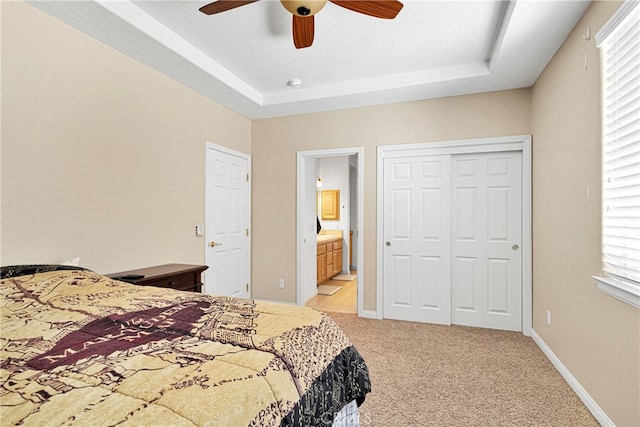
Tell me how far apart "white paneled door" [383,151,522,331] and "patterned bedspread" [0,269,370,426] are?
2448 millimetres

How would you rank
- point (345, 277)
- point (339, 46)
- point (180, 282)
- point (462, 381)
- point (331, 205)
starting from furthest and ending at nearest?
point (331, 205) → point (345, 277) → point (339, 46) → point (180, 282) → point (462, 381)

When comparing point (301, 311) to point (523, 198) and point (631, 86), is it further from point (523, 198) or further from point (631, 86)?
point (523, 198)

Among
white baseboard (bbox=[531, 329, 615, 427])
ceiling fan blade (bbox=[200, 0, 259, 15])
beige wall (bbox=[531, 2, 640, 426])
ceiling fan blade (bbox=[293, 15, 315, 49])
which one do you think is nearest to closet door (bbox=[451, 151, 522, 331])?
beige wall (bbox=[531, 2, 640, 426])

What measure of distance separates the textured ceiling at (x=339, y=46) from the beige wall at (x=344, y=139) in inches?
6.7

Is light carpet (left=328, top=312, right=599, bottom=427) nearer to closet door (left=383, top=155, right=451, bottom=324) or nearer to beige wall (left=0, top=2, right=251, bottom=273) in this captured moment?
closet door (left=383, top=155, right=451, bottom=324)

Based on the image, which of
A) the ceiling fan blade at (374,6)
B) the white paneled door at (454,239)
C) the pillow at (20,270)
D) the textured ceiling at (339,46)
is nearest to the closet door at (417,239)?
the white paneled door at (454,239)

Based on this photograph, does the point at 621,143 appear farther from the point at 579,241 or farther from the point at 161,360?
the point at 161,360

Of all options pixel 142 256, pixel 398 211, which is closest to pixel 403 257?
pixel 398 211

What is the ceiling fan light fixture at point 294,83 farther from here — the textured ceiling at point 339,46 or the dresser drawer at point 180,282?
the dresser drawer at point 180,282

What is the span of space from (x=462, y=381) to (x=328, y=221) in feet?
16.1

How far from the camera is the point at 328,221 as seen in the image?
7.06 meters

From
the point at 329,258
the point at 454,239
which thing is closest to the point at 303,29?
the point at 454,239

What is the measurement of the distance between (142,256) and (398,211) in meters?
2.70

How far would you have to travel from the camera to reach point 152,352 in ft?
3.24
